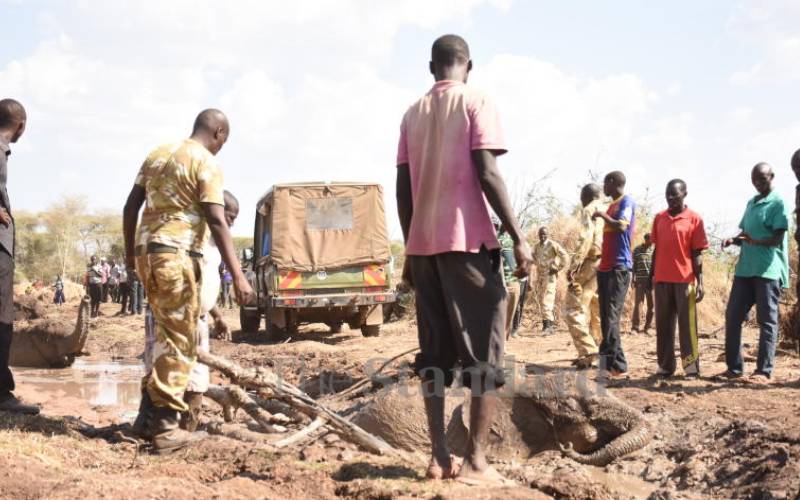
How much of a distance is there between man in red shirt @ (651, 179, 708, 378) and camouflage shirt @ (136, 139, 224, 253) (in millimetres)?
4262

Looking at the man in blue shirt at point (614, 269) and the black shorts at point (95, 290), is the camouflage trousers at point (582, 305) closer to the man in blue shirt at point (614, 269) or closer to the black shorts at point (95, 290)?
the man in blue shirt at point (614, 269)

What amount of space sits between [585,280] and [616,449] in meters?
3.12

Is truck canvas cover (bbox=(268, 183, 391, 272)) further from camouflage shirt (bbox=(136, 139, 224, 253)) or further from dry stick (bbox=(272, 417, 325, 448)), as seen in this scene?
camouflage shirt (bbox=(136, 139, 224, 253))

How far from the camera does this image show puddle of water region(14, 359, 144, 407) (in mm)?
7582

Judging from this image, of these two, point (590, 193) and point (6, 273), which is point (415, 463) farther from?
point (590, 193)

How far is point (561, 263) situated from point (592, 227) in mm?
4452

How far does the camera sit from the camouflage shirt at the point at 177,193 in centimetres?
386

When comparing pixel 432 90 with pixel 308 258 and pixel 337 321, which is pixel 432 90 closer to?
pixel 308 258

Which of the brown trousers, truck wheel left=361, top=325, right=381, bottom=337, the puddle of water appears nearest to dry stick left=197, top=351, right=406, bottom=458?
the puddle of water

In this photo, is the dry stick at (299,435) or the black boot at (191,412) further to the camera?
the black boot at (191,412)

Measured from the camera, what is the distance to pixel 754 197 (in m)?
6.47

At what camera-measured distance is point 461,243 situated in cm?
325

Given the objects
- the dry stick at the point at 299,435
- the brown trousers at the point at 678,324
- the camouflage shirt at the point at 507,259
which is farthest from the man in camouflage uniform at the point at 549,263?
the dry stick at the point at 299,435

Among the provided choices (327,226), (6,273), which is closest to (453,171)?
(6,273)
